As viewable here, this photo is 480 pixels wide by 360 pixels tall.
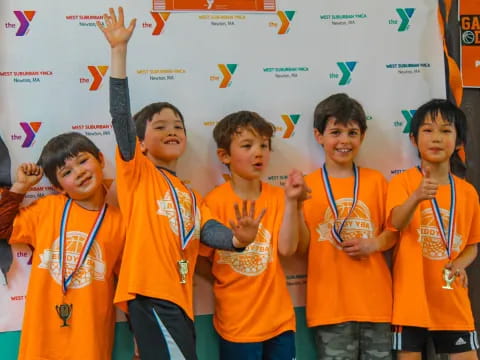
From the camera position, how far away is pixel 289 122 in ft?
6.93

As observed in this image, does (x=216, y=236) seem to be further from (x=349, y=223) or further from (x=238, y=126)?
(x=349, y=223)

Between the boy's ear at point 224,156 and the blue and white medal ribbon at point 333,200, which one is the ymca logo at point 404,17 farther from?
the boy's ear at point 224,156

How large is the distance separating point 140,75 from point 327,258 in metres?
1.05

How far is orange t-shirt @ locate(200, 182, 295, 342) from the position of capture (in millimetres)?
1790

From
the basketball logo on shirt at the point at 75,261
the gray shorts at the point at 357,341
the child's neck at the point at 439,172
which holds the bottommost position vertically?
the gray shorts at the point at 357,341

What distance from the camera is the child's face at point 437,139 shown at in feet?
6.45

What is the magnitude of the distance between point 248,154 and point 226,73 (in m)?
0.42

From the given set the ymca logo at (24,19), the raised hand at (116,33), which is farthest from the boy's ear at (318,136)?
the ymca logo at (24,19)

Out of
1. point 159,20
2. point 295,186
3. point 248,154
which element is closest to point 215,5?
point 159,20

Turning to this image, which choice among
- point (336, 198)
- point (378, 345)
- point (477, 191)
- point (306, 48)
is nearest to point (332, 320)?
point (378, 345)

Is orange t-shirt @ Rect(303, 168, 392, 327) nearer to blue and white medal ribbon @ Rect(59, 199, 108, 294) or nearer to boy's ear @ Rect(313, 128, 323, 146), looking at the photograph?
boy's ear @ Rect(313, 128, 323, 146)

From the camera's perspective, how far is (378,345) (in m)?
1.89

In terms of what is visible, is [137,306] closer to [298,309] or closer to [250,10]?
[298,309]

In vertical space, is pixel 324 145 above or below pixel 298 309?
above
